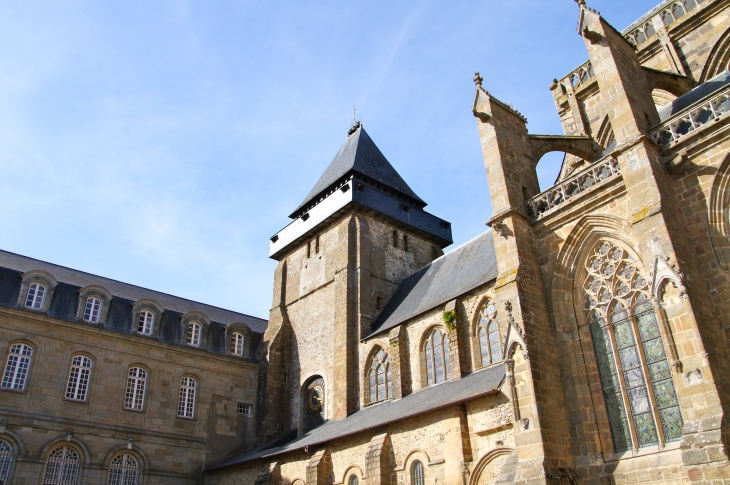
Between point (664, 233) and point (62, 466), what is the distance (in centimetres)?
1860

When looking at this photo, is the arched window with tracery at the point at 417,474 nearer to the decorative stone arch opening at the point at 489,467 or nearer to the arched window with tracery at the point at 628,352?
the decorative stone arch opening at the point at 489,467

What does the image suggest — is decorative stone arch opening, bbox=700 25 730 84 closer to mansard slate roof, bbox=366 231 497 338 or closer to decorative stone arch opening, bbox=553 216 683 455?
decorative stone arch opening, bbox=553 216 683 455

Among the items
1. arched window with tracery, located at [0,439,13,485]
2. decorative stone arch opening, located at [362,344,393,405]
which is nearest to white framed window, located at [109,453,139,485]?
arched window with tracery, located at [0,439,13,485]

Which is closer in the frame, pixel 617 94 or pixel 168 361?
pixel 617 94

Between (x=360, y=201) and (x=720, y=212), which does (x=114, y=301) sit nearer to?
(x=360, y=201)

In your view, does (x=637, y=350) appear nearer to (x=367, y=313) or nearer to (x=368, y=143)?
(x=367, y=313)

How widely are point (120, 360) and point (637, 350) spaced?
17486mm

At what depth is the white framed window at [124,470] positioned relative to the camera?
1945cm

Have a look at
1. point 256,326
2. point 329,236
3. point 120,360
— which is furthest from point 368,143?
point 120,360

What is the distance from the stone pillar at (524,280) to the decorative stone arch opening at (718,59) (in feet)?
15.8

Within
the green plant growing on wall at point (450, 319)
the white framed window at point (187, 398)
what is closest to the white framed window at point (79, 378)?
the white framed window at point (187, 398)

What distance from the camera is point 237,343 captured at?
24.5 meters

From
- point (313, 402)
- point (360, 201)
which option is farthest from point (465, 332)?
point (360, 201)

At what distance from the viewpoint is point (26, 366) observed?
19.1m
